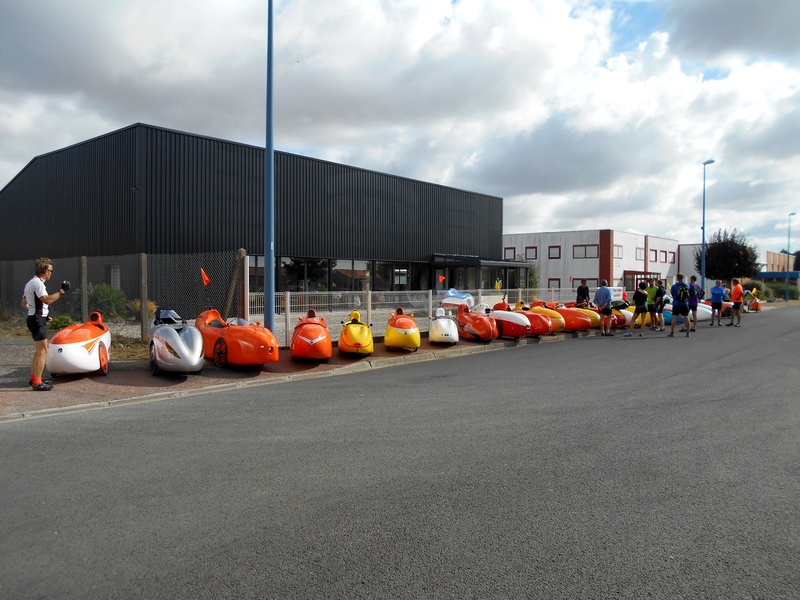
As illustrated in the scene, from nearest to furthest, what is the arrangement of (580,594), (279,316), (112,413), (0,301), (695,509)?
(580,594), (695,509), (112,413), (279,316), (0,301)

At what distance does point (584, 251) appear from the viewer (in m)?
54.6

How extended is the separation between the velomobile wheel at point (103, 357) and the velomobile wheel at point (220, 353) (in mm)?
1783

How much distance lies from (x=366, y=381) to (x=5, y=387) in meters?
5.42

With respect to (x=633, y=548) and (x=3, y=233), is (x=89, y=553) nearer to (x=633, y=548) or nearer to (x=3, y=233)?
(x=633, y=548)

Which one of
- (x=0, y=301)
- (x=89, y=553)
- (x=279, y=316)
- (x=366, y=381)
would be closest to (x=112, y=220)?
(x=0, y=301)

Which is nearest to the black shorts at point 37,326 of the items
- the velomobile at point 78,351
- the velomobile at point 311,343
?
the velomobile at point 78,351

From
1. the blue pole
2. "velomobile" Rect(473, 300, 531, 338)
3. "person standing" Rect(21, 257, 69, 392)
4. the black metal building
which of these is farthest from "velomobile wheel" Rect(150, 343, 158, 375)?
the black metal building

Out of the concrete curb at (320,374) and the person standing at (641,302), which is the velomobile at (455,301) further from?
the person standing at (641,302)

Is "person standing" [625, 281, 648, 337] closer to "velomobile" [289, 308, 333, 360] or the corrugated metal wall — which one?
"velomobile" [289, 308, 333, 360]

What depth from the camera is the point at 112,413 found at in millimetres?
7562

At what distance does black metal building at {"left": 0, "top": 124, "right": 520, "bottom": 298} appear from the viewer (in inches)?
859

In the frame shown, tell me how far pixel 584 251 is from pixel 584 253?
18 centimetres

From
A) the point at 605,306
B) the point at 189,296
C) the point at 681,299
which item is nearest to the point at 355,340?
the point at 189,296

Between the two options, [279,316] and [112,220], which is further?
[112,220]
